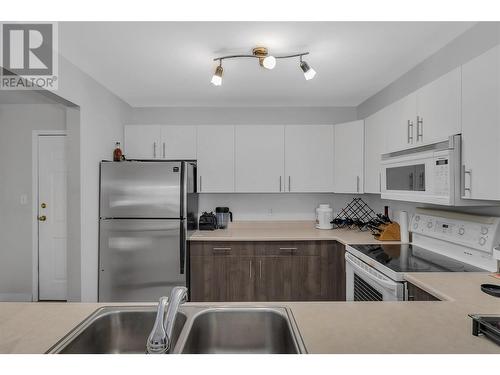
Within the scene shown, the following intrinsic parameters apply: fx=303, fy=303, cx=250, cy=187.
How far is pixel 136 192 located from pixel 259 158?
1.36 m

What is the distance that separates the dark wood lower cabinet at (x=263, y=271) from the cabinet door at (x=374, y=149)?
2.32ft

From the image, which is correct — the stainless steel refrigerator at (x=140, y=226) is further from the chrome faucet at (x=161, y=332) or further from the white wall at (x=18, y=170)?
the chrome faucet at (x=161, y=332)

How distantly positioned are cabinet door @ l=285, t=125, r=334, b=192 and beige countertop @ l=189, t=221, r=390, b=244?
484mm

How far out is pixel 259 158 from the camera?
3432 mm

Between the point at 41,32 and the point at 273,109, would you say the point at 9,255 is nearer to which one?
the point at 41,32

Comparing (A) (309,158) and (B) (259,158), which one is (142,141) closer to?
(B) (259,158)

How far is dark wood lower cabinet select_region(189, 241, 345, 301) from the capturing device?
301cm

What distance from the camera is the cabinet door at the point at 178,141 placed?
343 cm

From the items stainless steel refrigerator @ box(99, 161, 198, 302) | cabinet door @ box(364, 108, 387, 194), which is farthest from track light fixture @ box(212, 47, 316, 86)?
stainless steel refrigerator @ box(99, 161, 198, 302)

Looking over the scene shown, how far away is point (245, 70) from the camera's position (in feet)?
8.49

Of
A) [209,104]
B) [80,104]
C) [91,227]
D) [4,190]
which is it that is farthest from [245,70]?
[4,190]

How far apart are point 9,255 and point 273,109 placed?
3.59 meters

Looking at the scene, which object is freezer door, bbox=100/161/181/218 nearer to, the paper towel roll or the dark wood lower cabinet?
the dark wood lower cabinet

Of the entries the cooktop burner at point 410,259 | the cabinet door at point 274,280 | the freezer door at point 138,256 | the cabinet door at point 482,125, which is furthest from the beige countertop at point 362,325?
the cabinet door at point 274,280
